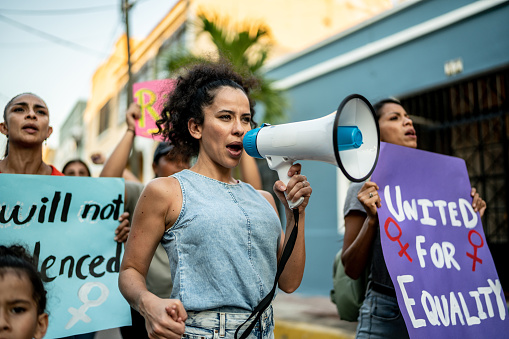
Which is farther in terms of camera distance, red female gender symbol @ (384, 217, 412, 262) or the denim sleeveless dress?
red female gender symbol @ (384, 217, 412, 262)

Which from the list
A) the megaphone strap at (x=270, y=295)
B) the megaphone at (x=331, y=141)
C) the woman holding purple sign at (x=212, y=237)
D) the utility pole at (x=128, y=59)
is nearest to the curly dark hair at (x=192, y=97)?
the woman holding purple sign at (x=212, y=237)

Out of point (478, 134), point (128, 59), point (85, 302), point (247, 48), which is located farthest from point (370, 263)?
point (247, 48)

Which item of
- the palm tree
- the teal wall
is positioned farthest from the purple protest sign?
the palm tree

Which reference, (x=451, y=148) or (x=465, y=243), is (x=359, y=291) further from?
(x=451, y=148)

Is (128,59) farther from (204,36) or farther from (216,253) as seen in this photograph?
(216,253)

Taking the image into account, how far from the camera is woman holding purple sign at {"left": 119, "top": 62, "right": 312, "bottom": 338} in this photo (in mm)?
1452

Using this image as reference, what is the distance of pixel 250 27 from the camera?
745cm

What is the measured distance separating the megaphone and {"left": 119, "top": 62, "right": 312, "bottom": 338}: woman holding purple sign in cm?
8

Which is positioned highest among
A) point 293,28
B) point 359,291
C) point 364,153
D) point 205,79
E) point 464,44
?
point 293,28

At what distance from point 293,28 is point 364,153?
9.72 m

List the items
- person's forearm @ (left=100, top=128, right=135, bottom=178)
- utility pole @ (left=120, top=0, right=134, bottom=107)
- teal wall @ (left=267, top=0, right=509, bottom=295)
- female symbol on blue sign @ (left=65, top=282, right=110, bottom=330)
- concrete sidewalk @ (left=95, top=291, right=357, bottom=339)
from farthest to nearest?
utility pole @ (left=120, top=0, right=134, bottom=107), teal wall @ (left=267, top=0, right=509, bottom=295), concrete sidewalk @ (left=95, top=291, right=357, bottom=339), person's forearm @ (left=100, top=128, right=135, bottom=178), female symbol on blue sign @ (left=65, top=282, right=110, bottom=330)

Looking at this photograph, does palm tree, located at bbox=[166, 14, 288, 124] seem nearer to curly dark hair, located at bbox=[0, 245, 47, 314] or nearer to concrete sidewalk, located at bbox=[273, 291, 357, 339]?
concrete sidewalk, located at bbox=[273, 291, 357, 339]

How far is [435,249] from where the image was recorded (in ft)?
7.01

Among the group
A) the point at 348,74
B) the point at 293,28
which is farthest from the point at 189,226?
the point at 293,28
